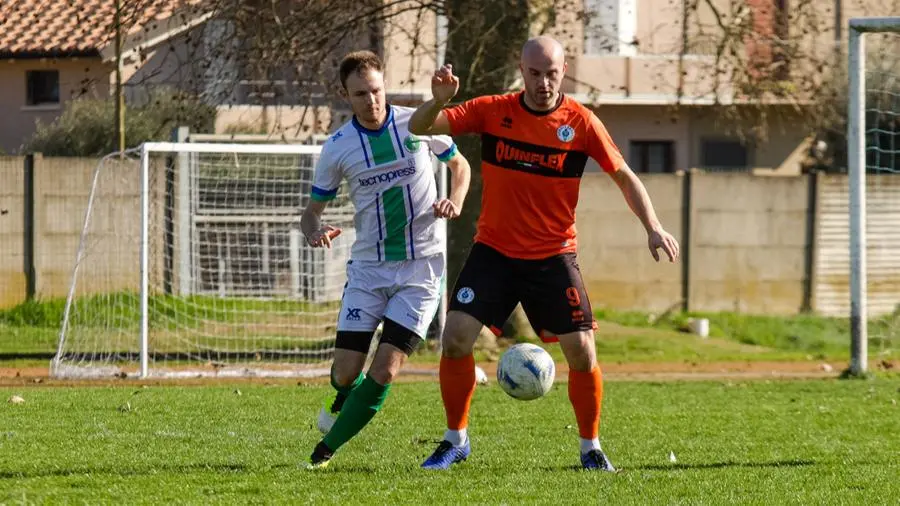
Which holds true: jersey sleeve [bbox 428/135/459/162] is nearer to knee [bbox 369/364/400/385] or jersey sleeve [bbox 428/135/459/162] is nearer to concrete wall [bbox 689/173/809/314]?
knee [bbox 369/364/400/385]

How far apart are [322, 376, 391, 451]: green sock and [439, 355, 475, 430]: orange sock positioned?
13.6 inches

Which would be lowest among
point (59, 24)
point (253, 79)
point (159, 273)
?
point (159, 273)

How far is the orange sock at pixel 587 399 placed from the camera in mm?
7508

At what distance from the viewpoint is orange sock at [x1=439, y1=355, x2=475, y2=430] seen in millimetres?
7516

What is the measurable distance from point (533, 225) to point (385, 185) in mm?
838

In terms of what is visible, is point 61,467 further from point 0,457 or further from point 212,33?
point 212,33

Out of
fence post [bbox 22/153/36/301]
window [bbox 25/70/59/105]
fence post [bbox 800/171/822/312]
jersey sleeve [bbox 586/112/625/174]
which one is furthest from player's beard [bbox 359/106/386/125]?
window [bbox 25/70/59/105]

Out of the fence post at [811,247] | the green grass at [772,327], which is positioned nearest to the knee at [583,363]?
the green grass at [772,327]

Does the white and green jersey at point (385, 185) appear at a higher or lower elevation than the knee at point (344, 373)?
higher

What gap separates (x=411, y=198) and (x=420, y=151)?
0.26 m

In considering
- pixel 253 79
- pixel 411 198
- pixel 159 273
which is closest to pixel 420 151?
pixel 411 198

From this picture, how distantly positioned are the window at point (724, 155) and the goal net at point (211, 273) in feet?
50.8

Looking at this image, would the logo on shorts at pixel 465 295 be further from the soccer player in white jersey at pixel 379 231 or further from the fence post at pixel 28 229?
the fence post at pixel 28 229

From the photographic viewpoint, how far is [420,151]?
25.3 ft
